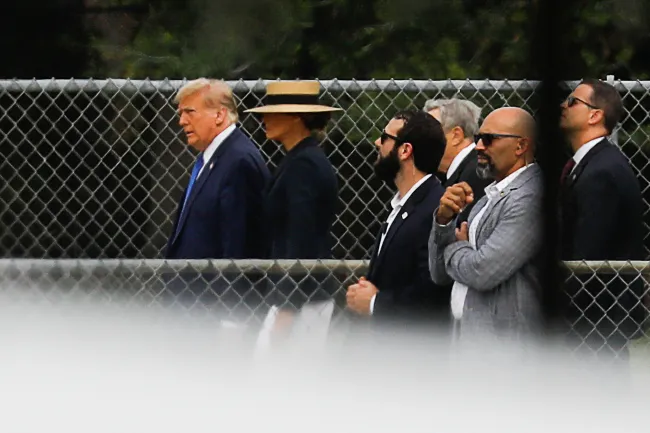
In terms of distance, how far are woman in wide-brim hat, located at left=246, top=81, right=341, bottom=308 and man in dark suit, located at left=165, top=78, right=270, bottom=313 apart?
0.20ft

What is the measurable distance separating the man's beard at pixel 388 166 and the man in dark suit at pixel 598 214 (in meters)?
0.44

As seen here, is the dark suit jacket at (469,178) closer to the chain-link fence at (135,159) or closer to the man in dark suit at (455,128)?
the man in dark suit at (455,128)

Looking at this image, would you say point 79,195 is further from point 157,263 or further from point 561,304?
point 561,304

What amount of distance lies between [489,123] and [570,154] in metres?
0.96

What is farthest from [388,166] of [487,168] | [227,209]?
[227,209]

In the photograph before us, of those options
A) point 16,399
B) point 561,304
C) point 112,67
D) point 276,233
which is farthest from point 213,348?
point 276,233

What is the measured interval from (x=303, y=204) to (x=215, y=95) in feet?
1.13

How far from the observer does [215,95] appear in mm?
2482

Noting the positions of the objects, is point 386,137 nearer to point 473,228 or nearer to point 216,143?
point 473,228

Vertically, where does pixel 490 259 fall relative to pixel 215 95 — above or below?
below

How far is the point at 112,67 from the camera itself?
1.75 m

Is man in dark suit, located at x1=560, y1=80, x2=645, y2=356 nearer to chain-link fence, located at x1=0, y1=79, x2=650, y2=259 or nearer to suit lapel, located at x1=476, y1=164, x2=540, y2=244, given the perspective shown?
suit lapel, located at x1=476, y1=164, x2=540, y2=244

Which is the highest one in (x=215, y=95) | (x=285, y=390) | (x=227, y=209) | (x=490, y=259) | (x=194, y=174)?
(x=215, y=95)

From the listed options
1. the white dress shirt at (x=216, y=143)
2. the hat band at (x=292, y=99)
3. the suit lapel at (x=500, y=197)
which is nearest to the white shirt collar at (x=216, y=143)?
the white dress shirt at (x=216, y=143)
